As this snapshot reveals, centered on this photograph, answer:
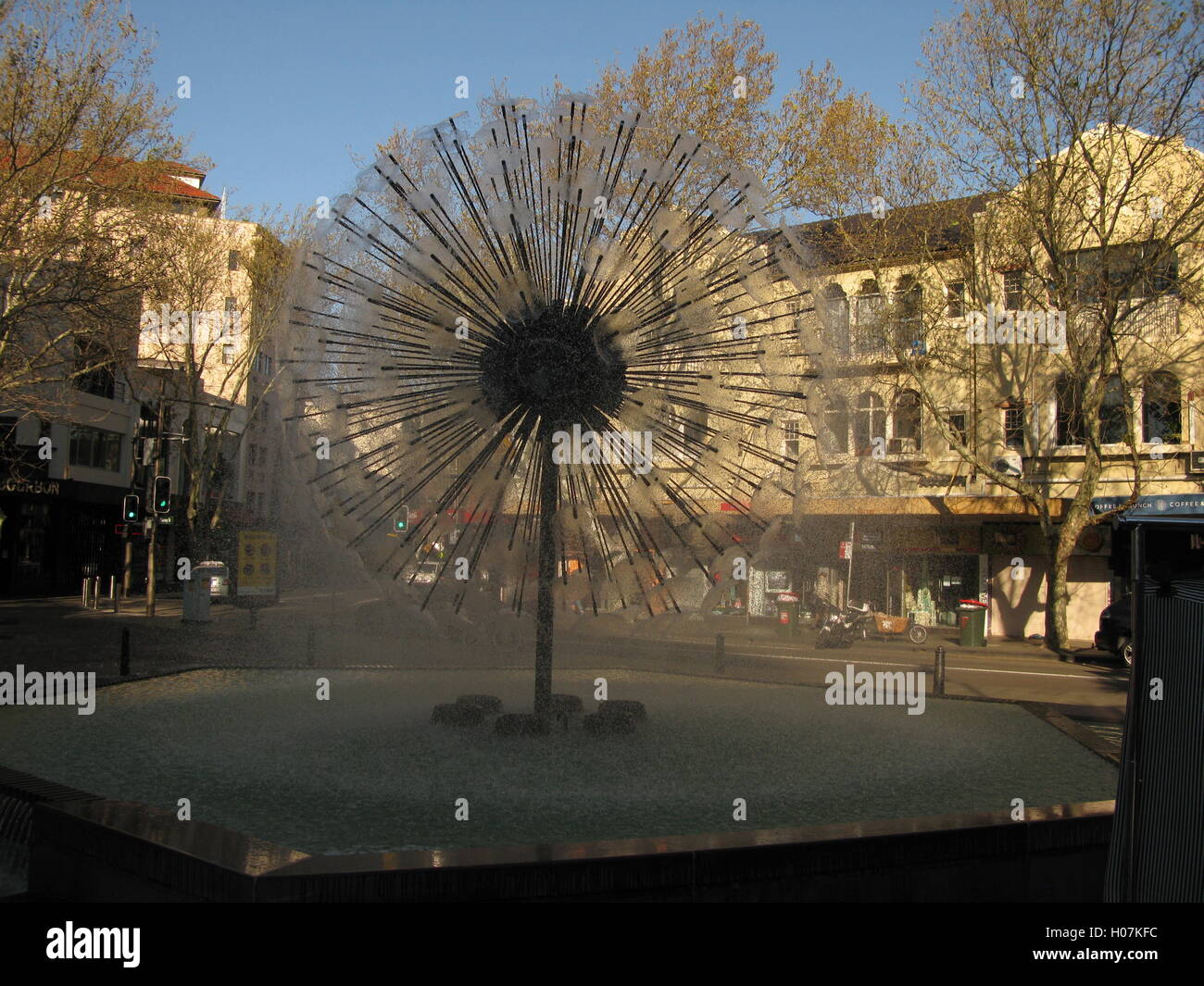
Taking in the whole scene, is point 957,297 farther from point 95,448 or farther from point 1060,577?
point 95,448

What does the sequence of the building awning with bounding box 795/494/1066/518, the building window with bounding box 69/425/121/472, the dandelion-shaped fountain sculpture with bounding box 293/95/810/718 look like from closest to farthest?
the dandelion-shaped fountain sculpture with bounding box 293/95/810/718, the building awning with bounding box 795/494/1066/518, the building window with bounding box 69/425/121/472

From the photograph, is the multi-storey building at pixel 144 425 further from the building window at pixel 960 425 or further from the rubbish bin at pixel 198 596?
the building window at pixel 960 425

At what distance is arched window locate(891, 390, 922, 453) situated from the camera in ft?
86.6

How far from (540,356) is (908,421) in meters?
22.3

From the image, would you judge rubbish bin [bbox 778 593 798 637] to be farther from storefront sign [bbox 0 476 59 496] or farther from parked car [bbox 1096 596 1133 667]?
storefront sign [bbox 0 476 59 496]

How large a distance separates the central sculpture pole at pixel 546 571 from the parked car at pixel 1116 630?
1921cm

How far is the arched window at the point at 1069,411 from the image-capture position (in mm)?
24938

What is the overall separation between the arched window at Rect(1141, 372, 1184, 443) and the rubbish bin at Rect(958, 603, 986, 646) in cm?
696

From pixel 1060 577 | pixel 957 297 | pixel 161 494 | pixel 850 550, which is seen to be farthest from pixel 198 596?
pixel 1060 577

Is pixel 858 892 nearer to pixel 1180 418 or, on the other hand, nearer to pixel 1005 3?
pixel 1005 3

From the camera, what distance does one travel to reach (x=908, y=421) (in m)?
27.0

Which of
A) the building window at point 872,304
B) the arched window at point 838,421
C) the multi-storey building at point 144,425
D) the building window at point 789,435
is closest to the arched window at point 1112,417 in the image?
the building window at point 872,304

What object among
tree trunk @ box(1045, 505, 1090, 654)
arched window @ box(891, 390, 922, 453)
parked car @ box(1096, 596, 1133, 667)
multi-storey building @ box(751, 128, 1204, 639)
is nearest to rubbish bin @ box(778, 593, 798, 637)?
multi-storey building @ box(751, 128, 1204, 639)

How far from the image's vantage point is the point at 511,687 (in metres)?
9.65
